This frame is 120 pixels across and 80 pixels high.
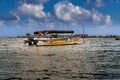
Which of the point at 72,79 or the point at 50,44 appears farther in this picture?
the point at 50,44

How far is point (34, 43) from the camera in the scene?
136 metres

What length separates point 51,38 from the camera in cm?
13500

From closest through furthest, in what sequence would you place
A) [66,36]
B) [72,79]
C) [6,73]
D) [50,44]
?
1. [72,79]
2. [6,73]
3. [50,44]
4. [66,36]

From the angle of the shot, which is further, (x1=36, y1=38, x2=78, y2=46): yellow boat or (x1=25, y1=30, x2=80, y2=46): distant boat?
(x1=25, y1=30, x2=80, y2=46): distant boat

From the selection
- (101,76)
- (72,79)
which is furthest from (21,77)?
(101,76)

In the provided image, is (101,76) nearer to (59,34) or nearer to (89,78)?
(89,78)

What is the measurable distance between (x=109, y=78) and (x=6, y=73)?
39.1ft

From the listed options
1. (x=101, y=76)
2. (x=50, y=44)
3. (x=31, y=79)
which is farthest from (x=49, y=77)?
(x=50, y=44)

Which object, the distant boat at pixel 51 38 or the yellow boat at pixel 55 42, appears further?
the distant boat at pixel 51 38

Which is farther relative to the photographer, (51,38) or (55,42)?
(51,38)

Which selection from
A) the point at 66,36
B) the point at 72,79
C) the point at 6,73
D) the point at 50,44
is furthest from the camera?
the point at 66,36

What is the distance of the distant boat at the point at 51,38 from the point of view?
433ft

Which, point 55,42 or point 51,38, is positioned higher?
point 51,38

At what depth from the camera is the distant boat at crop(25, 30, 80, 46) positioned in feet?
433
